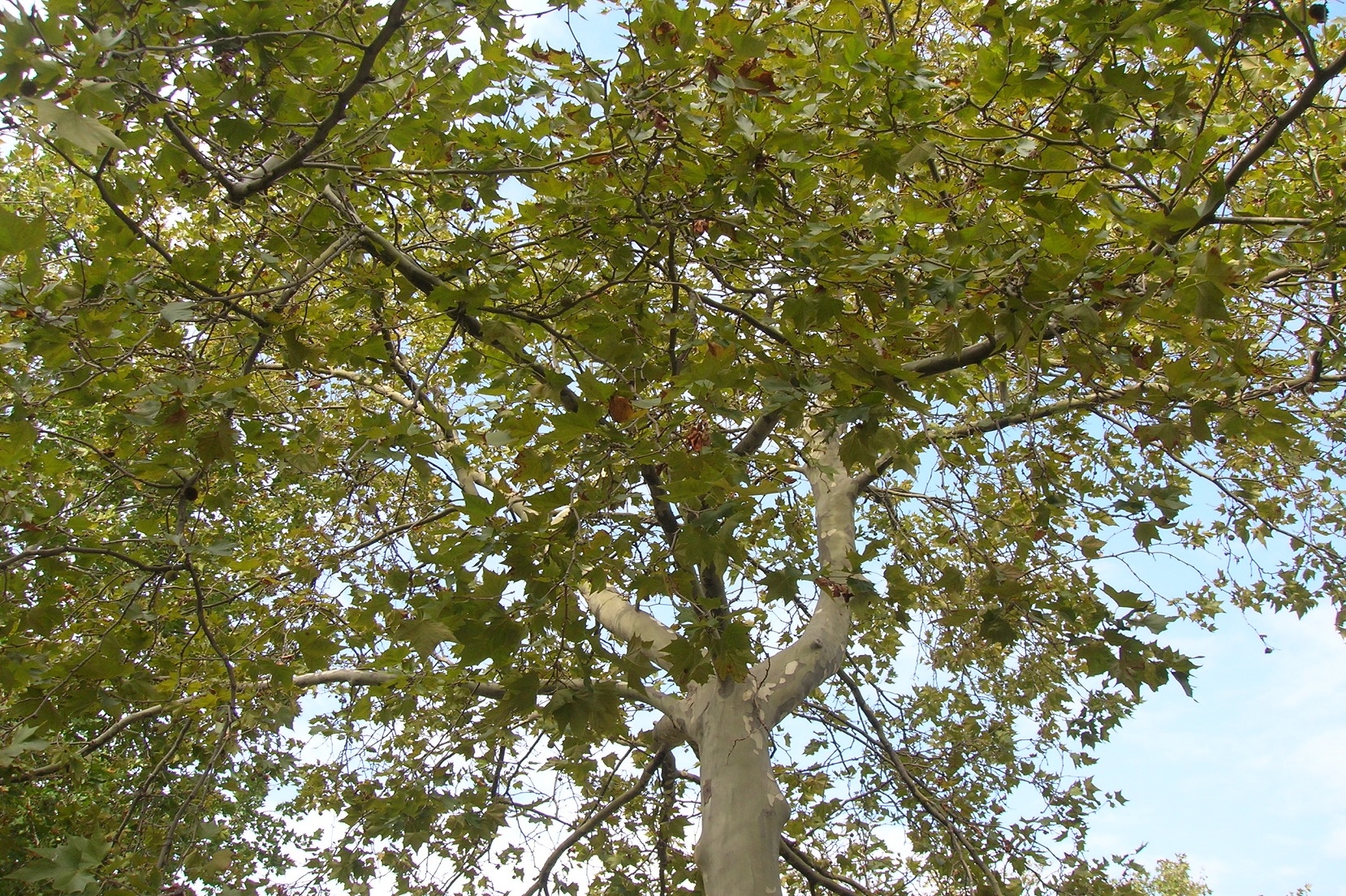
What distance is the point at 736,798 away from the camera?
11.9 ft

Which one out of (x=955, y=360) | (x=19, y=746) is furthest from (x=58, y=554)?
(x=955, y=360)

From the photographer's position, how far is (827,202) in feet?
13.0

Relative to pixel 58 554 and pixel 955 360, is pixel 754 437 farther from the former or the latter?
pixel 58 554

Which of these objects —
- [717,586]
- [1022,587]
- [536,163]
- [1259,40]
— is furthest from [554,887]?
[1259,40]

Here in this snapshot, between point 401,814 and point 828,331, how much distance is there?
3.14 metres

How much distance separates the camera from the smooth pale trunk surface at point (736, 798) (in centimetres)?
345

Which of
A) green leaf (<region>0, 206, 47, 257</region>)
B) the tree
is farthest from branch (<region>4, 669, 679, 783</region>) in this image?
green leaf (<region>0, 206, 47, 257</region>)

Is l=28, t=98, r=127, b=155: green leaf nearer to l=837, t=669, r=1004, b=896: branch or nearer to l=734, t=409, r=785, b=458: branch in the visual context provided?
l=734, t=409, r=785, b=458: branch

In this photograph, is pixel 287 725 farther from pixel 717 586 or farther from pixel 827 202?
pixel 827 202

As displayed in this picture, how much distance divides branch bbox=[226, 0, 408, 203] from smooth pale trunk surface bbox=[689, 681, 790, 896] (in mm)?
2627

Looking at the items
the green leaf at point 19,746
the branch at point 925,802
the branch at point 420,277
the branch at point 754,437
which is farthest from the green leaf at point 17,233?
the branch at point 925,802

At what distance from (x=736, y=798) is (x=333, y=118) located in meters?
3.20

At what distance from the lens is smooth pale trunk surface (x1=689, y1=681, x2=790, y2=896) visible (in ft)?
11.3

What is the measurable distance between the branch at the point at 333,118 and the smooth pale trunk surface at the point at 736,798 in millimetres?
2627
